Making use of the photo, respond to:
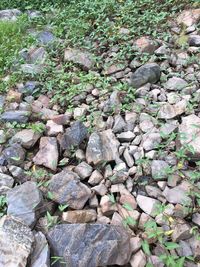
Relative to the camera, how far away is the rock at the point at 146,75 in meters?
4.00

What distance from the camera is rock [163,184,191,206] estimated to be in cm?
292

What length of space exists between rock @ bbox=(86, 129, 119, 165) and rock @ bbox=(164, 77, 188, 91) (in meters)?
0.89

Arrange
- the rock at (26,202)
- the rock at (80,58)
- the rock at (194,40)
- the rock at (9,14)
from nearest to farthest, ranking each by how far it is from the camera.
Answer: the rock at (26,202) < the rock at (194,40) < the rock at (80,58) < the rock at (9,14)

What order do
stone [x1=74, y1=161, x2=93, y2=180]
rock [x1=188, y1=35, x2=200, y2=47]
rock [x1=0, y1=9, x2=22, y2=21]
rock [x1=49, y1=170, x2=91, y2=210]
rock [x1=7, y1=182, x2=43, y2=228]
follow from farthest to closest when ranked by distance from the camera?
1. rock [x1=0, y1=9, x2=22, y2=21]
2. rock [x1=188, y1=35, x2=200, y2=47]
3. stone [x1=74, y1=161, x2=93, y2=180]
4. rock [x1=49, y1=170, x2=91, y2=210]
5. rock [x1=7, y1=182, x2=43, y2=228]

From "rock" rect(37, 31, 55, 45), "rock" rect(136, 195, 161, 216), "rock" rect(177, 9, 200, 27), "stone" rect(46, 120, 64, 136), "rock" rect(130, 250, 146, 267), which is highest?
"rock" rect(177, 9, 200, 27)

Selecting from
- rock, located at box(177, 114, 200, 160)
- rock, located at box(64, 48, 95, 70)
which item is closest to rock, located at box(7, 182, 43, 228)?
rock, located at box(177, 114, 200, 160)

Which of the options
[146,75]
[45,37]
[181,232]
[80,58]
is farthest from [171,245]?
[45,37]

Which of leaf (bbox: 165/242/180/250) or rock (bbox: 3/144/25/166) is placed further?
rock (bbox: 3/144/25/166)

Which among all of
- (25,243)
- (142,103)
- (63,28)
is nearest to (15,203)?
(25,243)

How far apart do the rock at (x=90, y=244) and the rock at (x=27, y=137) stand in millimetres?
1071

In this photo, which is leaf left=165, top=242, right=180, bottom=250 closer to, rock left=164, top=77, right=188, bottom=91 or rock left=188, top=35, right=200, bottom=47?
rock left=164, top=77, right=188, bottom=91

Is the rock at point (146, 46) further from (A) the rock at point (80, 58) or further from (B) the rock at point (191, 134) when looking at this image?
(B) the rock at point (191, 134)

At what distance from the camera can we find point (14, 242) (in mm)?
2561

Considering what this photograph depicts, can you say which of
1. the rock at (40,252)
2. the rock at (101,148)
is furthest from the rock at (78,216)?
the rock at (101,148)
